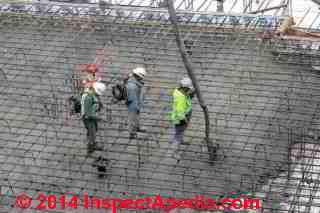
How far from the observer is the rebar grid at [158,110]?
941cm

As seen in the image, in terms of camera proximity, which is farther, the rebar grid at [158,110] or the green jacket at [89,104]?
the rebar grid at [158,110]

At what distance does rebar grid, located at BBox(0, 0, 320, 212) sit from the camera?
9406mm

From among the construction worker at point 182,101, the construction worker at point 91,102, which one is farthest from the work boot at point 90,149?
the construction worker at point 182,101

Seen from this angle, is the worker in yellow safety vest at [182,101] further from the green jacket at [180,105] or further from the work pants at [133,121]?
the work pants at [133,121]

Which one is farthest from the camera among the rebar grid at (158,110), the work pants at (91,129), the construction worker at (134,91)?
the construction worker at (134,91)

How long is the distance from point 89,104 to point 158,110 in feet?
7.02

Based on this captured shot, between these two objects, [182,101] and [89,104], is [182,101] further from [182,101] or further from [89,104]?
[89,104]

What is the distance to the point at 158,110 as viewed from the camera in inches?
436

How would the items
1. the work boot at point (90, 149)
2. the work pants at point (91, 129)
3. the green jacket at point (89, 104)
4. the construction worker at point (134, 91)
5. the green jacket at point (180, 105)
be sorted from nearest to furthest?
the green jacket at point (89, 104) → the green jacket at point (180, 105) → the work pants at point (91, 129) → the construction worker at point (134, 91) → the work boot at point (90, 149)

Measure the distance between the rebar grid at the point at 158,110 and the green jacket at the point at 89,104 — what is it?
939 mm

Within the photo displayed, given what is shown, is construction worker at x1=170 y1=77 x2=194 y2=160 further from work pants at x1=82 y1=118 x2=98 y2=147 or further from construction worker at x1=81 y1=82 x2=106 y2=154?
work pants at x1=82 y1=118 x2=98 y2=147

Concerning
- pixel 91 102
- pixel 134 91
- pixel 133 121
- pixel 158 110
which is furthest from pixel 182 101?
pixel 158 110

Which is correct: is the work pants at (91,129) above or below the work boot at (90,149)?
above

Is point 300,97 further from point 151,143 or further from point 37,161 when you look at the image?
point 37,161
